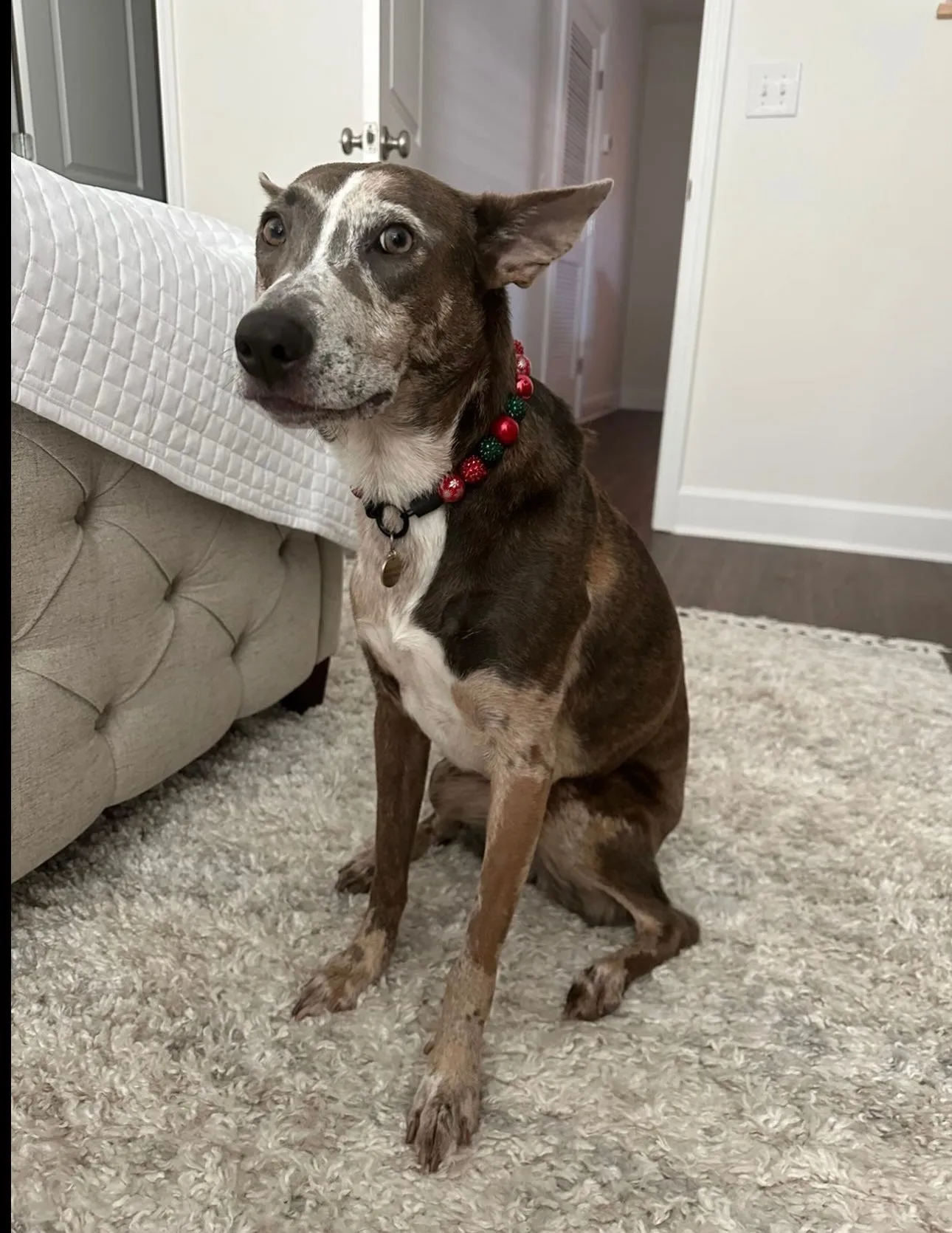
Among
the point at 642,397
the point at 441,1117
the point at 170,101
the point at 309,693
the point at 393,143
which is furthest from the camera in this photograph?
the point at 642,397

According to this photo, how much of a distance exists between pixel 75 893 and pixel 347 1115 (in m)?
0.54

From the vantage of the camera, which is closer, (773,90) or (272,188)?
(272,188)

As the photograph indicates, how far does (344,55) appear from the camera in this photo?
10.2 ft

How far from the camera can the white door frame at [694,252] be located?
306 cm

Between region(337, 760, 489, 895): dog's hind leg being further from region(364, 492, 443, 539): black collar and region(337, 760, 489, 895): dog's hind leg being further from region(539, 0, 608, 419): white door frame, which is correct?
region(539, 0, 608, 419): white door frame

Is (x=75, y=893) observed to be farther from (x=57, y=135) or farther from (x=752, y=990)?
(x=57, y=135)

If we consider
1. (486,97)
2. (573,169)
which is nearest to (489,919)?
(486,97)

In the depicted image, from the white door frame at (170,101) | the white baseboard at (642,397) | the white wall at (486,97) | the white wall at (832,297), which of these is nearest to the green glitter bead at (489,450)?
the white wall at (486,97)

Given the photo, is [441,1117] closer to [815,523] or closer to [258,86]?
[815,523]

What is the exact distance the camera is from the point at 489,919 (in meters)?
1.01

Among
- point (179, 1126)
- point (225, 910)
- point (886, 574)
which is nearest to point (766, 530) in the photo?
point (886, 574)

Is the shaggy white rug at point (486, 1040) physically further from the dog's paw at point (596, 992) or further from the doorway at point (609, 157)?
the doorway at point (609, 157)

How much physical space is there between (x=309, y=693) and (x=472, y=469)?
3.18ft

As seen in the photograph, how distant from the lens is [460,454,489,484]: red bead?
0.98 meters
